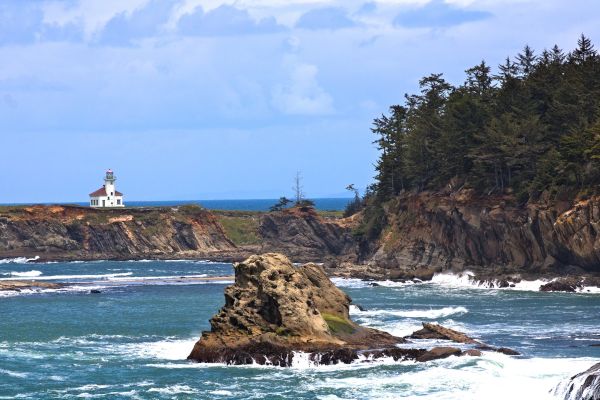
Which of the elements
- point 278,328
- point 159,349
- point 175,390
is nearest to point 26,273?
point 159,349

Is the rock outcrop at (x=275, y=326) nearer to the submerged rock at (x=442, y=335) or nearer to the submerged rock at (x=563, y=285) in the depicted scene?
the submerged rock at (x=442, y=335)

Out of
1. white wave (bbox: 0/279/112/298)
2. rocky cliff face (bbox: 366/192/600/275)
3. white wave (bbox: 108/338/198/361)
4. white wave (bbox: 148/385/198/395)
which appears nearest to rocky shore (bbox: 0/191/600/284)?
rocky cliff face (bbox: 366/192/600/275)

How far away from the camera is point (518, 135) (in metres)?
116

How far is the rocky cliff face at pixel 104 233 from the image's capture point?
17075cm

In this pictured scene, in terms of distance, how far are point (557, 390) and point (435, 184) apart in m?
85.6

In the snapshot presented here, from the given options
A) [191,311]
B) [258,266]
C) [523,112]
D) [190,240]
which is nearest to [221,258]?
[190,240]

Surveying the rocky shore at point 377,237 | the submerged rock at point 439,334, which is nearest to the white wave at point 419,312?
the submerged rock at point 439,334

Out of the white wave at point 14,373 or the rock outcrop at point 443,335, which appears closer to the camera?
the white wave at point 14,373

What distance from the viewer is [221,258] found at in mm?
164625

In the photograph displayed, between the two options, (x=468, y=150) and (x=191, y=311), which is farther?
(x=468, y=150)

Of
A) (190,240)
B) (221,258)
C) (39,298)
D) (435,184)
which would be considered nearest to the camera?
(39,298)

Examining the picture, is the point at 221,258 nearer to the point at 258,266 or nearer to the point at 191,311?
the point at 191,311

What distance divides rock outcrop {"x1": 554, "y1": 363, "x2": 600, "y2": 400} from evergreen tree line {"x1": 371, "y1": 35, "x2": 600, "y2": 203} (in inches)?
2248

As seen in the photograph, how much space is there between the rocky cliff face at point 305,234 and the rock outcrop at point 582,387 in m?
116
